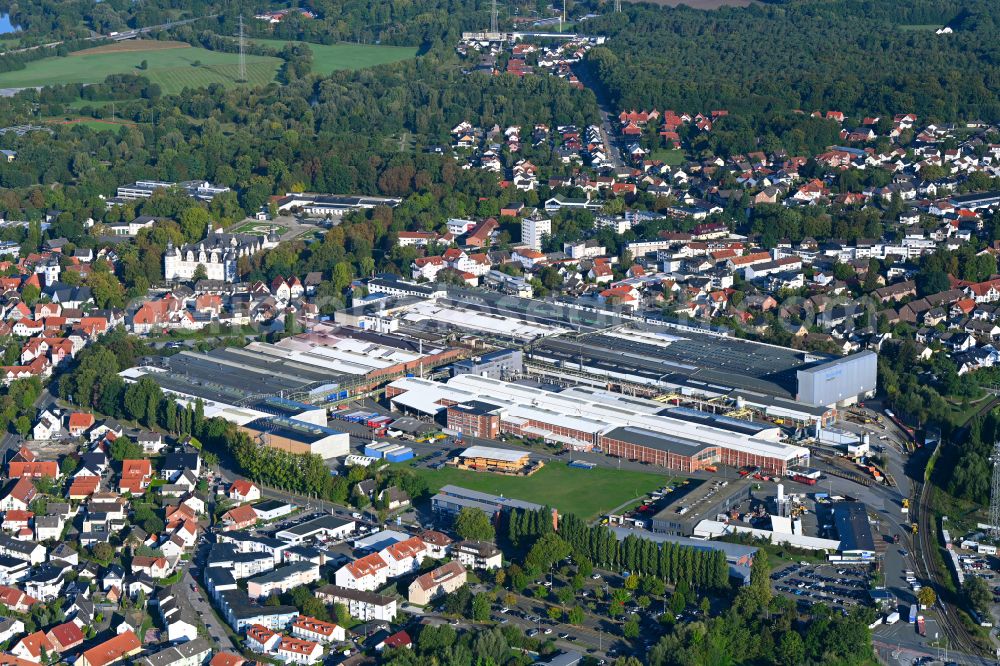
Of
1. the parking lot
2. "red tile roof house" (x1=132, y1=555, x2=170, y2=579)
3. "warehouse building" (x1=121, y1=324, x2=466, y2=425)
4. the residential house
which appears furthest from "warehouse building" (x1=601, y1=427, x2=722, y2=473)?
"red tile roof house" (x1=132, y1=555, x2=170, y2=579)

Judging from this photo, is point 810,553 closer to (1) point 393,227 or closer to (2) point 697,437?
(2) point 697,437

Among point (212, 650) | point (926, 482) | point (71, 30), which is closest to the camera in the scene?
point (212, 650)

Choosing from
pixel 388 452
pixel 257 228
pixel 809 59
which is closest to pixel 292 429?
pixel 388 452

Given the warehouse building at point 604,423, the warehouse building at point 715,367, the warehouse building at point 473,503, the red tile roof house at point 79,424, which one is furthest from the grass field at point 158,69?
the warehouse building at point 473,503

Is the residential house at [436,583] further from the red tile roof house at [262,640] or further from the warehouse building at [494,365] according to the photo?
the warehouse building at [494,365]

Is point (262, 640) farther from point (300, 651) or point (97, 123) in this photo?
point (97, 123)

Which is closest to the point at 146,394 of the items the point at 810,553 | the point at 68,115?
the point at 810,553
